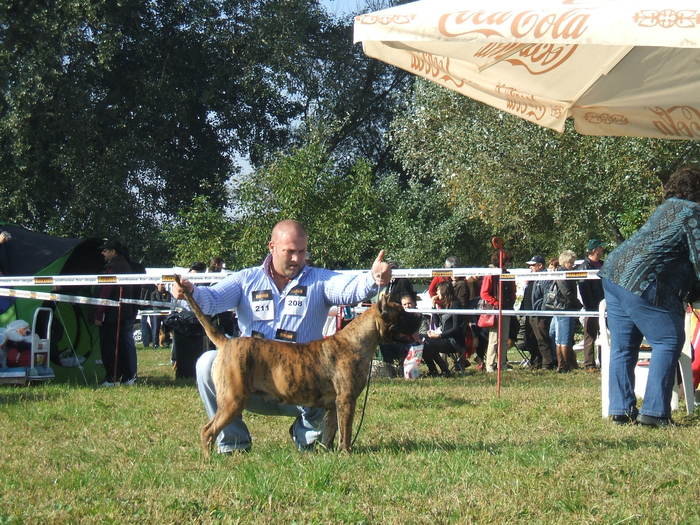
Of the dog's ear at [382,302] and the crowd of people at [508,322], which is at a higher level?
the dog's ear at [382,302]

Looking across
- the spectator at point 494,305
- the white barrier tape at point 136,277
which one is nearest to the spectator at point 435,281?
the spectator at point 494,305

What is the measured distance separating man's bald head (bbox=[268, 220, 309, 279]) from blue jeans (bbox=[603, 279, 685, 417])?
250cm

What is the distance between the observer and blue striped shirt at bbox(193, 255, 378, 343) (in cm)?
554

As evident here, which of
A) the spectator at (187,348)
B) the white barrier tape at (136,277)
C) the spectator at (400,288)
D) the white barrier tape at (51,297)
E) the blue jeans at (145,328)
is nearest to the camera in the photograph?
the white barrier tape at (136,277)

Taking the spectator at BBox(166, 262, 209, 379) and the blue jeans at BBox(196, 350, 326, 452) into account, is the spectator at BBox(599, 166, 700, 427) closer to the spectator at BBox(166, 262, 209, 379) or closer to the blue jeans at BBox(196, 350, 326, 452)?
the blue jeans at BBox(196, 350, 326, 452)

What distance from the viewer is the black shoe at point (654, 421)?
21.0 feet

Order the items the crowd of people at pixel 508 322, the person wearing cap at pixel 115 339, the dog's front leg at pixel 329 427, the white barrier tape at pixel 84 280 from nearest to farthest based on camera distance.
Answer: the dog's front leg at pixel 329 427 < the white barrier tape at pixel 84 280 < the person wearing cap at pixel 115 339 < the crowd of people at pixel 508 322

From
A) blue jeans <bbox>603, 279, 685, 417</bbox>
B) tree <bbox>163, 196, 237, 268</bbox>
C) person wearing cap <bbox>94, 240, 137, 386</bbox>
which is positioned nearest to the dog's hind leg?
blue jeans <bbox>603, 279, 685, 417</bbox>

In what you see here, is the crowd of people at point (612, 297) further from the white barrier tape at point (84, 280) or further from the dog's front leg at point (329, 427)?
the white barrier tape at point (84, 280)

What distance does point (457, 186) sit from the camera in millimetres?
26016

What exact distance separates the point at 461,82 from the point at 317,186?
61.4 feet

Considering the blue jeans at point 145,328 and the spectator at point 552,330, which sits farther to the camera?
the blue jeans at point 145,328

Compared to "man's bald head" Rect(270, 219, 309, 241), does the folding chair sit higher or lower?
lower

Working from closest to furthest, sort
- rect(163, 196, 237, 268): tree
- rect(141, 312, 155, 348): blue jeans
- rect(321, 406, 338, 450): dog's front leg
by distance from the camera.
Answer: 1. rect(321, 406, 338, 450): dog's front leg
2. rect(141, 312, 155, 348): blue jeans
3. rect(163, 196, 237, 268): tree
